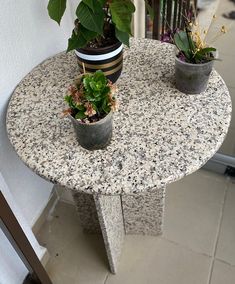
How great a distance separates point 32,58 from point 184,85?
0.51 metres

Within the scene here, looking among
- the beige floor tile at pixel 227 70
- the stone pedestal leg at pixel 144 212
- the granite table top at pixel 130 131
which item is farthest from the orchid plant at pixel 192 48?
the beige floor tile at pixel 227 70

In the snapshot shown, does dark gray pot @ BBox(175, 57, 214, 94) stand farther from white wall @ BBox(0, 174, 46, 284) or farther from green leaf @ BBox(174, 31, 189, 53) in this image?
white wall @ BBox(0, 174, 46, 284)

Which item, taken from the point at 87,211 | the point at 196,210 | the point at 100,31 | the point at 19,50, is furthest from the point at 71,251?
the point at 100,31

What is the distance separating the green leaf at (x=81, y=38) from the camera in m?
0.76

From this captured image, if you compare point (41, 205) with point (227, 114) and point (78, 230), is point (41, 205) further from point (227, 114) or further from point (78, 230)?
point (227, 114)

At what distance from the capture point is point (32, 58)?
3.25ft

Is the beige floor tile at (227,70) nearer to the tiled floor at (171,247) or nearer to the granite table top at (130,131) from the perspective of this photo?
the tiled floor at (171,247)

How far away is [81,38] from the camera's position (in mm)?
769

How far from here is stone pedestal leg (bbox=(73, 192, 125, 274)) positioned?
91 centimetres

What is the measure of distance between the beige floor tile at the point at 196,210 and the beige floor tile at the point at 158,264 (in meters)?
0.04

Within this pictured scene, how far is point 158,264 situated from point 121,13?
0.99 m

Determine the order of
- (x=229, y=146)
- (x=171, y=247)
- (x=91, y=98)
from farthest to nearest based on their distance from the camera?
(x=229, y=146) < (x=171, y=247) < (x=91, y=98)

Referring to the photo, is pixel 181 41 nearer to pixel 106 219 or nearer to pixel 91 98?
pixel 91 98

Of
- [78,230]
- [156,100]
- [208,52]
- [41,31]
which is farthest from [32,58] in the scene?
[78,230]
